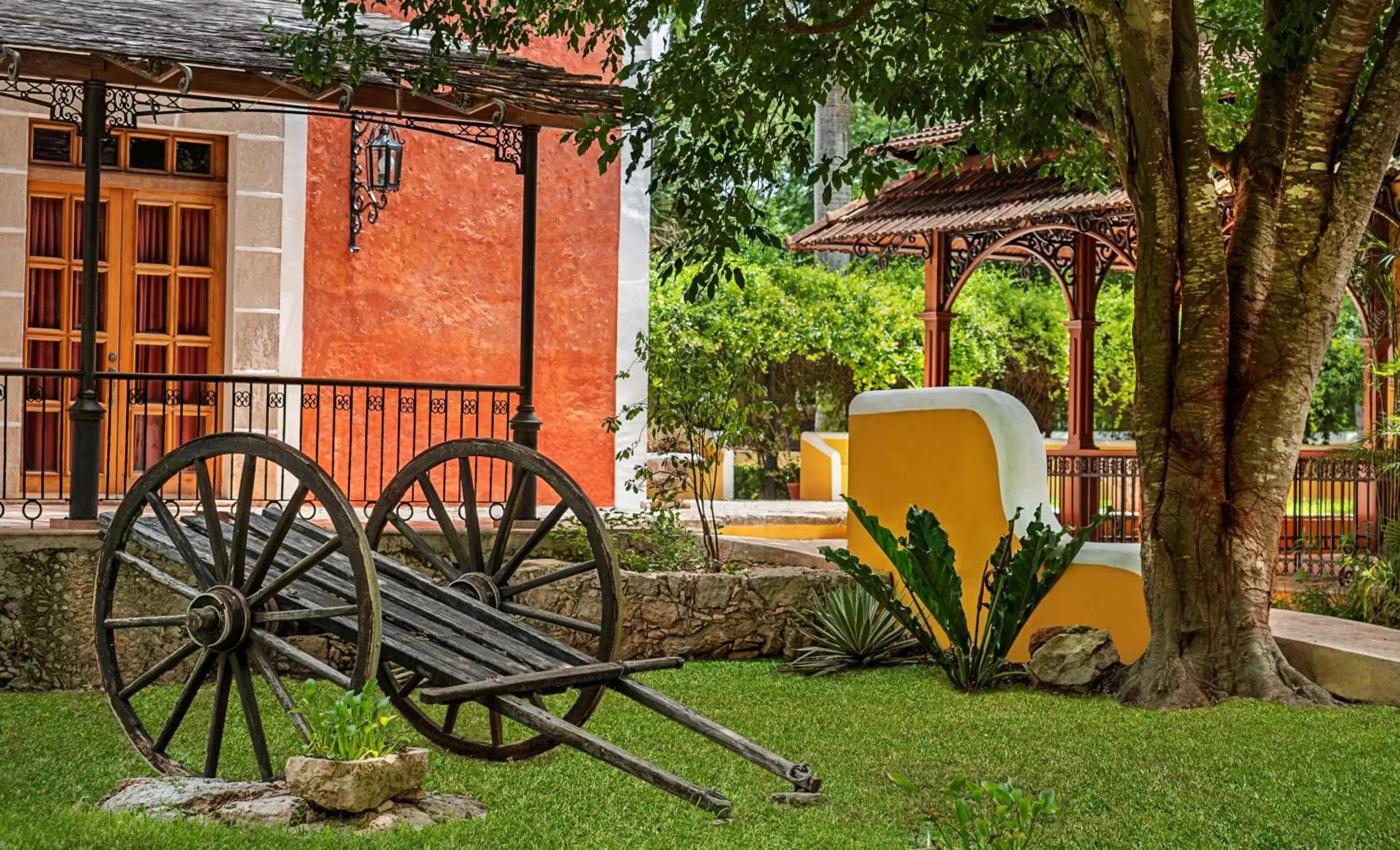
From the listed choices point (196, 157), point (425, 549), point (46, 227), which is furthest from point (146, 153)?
point (425, 549)

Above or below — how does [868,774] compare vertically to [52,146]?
below

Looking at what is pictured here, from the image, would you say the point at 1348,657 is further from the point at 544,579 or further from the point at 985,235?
the point at 985,235

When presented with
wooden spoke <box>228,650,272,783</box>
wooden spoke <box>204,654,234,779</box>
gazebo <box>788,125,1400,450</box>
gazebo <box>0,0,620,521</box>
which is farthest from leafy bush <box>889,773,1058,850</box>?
gazebo <box>788,125,1400,450</box>

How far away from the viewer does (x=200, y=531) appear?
604 centimetres

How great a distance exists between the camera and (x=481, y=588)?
6305mm

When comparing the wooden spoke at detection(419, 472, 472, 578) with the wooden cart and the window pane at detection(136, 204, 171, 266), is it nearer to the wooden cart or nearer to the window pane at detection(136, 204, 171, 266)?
the wooden cart

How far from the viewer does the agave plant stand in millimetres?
8859

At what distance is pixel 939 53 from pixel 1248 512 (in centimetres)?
328

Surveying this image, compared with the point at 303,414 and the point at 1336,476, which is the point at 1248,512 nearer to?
the point at 1336,476

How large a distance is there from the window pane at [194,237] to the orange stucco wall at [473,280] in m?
0.79

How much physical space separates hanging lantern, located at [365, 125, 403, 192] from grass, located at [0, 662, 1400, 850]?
476 cm

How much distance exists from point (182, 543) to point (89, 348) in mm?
3090

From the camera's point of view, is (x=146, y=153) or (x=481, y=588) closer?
(x=481, y=588)

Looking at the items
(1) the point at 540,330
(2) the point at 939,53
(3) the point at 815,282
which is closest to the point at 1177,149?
(2) the point at 939,53
